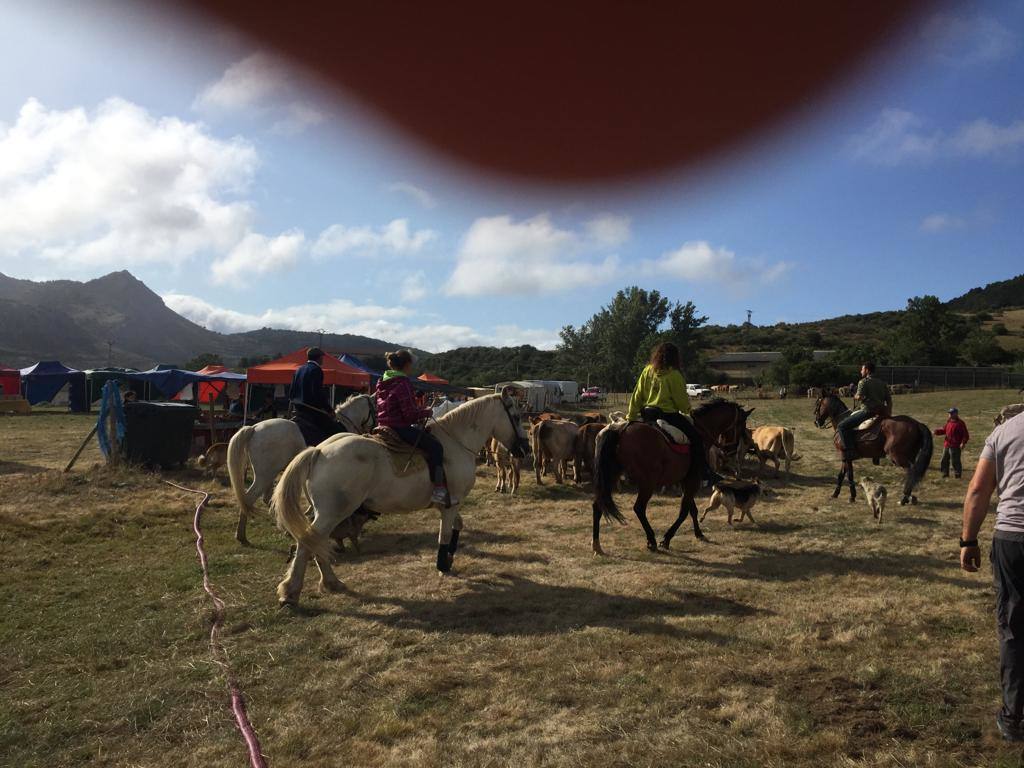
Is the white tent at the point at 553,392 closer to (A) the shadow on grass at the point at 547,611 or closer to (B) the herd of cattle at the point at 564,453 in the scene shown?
(B) the herd of cattle at the point at 564,453

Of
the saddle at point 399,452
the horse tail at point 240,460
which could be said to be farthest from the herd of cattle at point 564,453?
the saddle at point 399,452

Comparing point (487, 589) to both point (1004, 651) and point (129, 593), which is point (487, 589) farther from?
point (1004, 651)

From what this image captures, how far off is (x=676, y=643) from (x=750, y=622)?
2.83 ft

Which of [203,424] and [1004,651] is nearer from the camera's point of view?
[1004,651]

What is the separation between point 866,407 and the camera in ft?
35.2

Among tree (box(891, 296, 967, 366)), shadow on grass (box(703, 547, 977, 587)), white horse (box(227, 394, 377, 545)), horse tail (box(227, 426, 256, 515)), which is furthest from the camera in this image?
tree (box(891, 296, 967, 366))

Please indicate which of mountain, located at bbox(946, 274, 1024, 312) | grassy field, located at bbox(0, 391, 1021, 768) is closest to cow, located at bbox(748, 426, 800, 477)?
grassy field, located at bbox(0, 391, 1021, 768)

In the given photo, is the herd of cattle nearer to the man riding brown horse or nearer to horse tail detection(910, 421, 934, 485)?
the man riding brown horse

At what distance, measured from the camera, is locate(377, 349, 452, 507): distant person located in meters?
6.18

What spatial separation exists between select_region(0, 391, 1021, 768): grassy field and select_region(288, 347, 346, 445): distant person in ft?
5.52

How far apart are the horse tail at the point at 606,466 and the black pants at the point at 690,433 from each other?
537 millimetres

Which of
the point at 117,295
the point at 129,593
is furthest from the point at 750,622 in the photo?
the point at 117,295

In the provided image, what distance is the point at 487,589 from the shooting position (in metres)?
6.05

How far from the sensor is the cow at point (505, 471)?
12.3 meters
